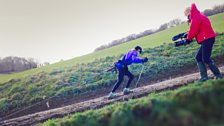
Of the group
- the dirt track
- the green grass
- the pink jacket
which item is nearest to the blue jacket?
the dirt track

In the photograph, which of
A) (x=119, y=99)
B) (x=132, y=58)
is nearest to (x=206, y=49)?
(x=132, y=58)

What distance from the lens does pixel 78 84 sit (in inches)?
1008

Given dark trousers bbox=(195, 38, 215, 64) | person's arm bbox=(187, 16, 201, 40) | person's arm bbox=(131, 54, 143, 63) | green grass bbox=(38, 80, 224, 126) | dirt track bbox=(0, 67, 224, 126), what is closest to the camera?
green grass bbox=(38, 80, 224, 126)

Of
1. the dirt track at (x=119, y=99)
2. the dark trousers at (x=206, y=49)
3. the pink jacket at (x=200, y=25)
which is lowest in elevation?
the dirt track at (x=119, y=99)

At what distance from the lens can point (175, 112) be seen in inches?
296

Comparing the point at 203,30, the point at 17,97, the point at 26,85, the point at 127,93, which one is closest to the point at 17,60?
the point at 26,85

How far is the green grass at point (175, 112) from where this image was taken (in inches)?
279

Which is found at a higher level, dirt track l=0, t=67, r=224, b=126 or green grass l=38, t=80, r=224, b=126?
green grass l=38, t=80, r=224, b=126

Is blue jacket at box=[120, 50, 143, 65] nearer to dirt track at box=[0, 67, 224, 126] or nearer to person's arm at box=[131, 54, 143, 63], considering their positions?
person's arm at box=[131, 54, 143, 63]

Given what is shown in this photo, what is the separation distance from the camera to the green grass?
7090 millimetres

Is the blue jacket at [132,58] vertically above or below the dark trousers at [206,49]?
above

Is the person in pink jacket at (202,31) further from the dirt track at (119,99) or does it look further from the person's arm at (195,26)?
the dirt track at (119,99)

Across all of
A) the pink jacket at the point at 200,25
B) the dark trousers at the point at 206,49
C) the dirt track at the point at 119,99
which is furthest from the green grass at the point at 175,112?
the dirt track at the point at 119,99

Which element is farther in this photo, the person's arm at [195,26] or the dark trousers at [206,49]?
the dark trousers at [206,49]
